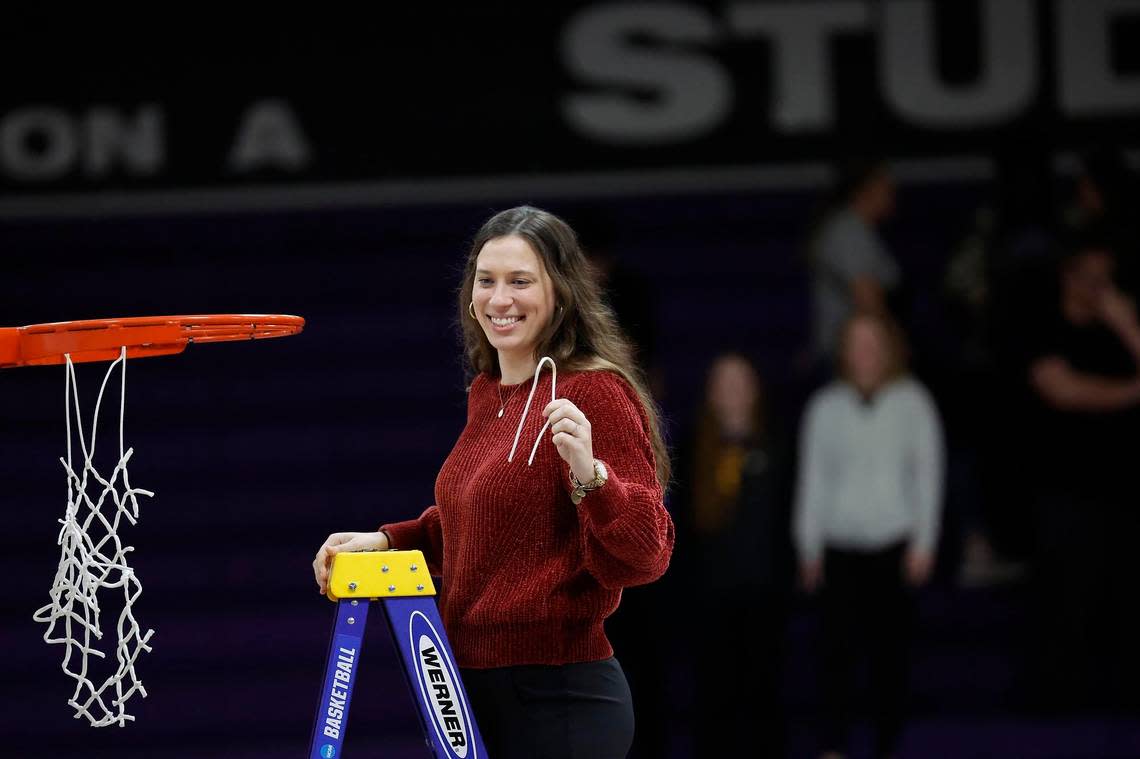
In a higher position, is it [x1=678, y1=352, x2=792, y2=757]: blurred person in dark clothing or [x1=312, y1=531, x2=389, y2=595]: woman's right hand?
[x1=312, y1=531, x2=389, y2=595]: woman's right hand

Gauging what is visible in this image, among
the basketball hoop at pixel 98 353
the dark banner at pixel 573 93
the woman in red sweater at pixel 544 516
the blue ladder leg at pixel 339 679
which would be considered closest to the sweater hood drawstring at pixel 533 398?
the woman in red sweater at pixel 544 516

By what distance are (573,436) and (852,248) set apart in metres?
5.14

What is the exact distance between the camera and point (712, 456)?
6793 mm

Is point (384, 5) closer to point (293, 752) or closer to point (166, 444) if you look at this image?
point (166, 444)

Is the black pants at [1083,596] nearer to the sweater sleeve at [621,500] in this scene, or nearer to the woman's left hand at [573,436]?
the sweater sleeve at [621,500]

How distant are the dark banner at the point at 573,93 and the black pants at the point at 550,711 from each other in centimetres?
588

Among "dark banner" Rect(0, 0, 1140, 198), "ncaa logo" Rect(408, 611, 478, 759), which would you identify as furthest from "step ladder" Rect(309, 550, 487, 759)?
"dark banner" Rect(0, 0, 1140, 198)

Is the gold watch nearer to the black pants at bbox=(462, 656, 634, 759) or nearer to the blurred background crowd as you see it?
the black pants at bbox=(462, 656, 634, 759)

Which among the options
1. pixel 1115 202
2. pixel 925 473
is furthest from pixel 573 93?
pixel 925 473

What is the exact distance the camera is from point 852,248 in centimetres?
751

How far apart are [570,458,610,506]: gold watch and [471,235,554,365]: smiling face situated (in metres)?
0.34

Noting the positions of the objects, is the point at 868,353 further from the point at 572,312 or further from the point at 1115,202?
the point at 572,312

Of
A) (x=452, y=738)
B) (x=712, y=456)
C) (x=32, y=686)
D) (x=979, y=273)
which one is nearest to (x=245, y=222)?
(x=32, y=686)

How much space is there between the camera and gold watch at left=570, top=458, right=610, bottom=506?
262 cm
